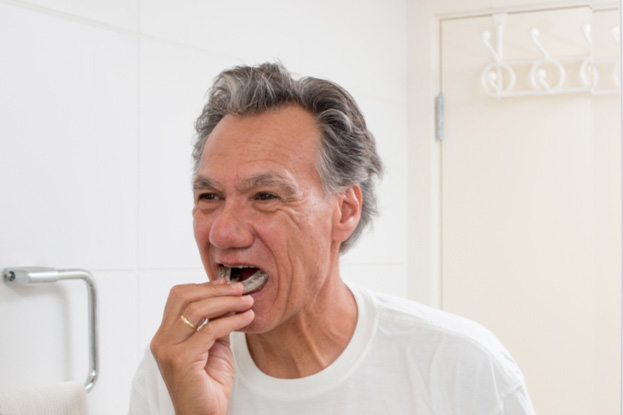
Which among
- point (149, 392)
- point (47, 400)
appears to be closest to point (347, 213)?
point (149, 392)

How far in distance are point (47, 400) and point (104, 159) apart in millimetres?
445

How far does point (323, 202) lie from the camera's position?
49.3 inches

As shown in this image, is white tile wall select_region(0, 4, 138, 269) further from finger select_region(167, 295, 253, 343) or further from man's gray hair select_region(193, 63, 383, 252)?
finger select_region(167, 295, 253, 343)

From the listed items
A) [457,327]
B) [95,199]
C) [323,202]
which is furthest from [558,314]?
[95,199]

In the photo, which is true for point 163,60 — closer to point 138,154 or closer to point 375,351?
point 138,154

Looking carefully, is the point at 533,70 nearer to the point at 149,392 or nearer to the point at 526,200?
the point at 526,200

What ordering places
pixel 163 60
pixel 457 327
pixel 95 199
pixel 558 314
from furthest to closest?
pixel 558 314, pixel 163 60, pixel 95 199, pixel 457 327

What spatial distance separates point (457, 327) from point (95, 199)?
26.7 inches

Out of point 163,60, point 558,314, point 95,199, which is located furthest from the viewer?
point 558,314

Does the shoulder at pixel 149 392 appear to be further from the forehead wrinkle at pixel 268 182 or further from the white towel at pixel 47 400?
the forehead wrinkle at pixel 268 182

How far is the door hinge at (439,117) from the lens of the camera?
7.84 ft

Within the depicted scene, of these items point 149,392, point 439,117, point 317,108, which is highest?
point 439,117

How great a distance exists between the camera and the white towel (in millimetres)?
1174

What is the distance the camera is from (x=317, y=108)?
1.28 m
